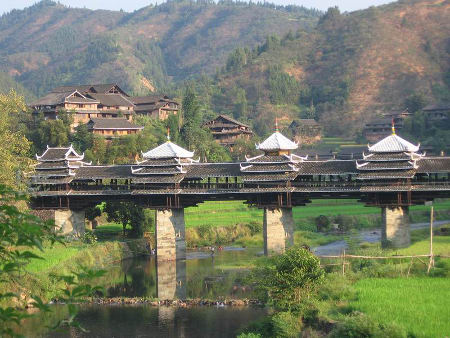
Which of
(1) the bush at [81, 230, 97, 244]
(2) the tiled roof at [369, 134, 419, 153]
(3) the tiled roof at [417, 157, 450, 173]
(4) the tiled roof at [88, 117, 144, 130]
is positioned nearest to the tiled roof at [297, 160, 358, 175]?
(2) the tiled roof at [369, 134, 419, 153]

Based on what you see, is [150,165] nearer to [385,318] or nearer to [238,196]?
[238,196]

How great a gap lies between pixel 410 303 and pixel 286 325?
4.85 metres

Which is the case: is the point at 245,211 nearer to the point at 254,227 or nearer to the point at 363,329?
the point at 254,227

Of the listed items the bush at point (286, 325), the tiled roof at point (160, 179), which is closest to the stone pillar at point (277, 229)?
the tiled roof at point (160, 179)

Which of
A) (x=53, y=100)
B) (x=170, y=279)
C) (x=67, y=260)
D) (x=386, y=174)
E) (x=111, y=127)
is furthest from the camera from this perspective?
(x=53, y=100)

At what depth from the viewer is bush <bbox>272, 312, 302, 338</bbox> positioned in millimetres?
29609

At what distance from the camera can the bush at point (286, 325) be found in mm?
29609

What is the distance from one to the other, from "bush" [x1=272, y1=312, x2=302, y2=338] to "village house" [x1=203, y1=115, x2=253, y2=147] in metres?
71.8

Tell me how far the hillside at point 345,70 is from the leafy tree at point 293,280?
3817 inches

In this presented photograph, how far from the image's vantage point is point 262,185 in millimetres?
52031

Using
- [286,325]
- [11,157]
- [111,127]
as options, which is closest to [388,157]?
[286,325]

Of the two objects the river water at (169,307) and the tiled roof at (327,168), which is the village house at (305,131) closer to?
the river water at (169,307)

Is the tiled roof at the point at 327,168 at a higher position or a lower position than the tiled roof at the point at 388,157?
lower

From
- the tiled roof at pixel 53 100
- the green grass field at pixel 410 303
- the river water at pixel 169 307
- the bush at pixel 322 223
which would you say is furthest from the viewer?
the tiled roof at pixel 53 100
